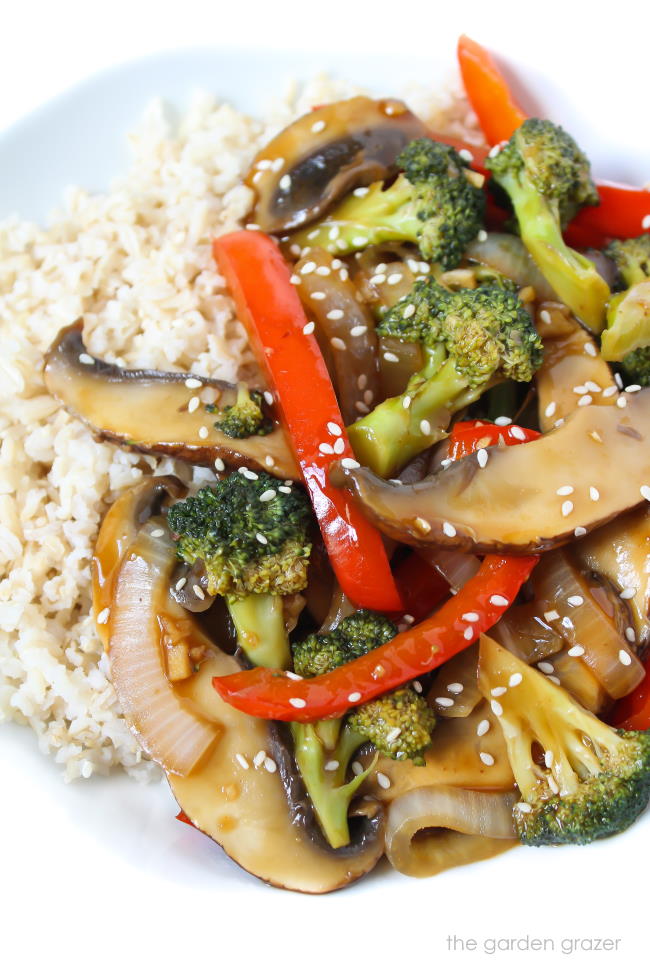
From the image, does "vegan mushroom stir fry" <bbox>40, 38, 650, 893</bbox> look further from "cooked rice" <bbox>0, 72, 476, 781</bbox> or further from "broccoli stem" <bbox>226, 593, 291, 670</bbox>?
"cooked rice" <bbox>0, 72, 476, 781</bbox>

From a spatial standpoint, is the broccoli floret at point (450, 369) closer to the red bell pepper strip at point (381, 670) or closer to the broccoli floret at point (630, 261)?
the red bell pepper strip at point (381, 670)

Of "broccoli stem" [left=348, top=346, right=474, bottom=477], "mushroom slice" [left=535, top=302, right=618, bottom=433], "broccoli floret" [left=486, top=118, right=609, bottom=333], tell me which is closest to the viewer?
"broccoli stem" [left=348, top=346, right=474, bottom=477]

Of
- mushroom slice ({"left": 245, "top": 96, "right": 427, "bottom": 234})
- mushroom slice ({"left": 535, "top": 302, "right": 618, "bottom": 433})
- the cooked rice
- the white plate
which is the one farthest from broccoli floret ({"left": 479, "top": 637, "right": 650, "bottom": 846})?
mushroom slice ({"left": 245, "top": 96, "right": 427, "bottom": 234})

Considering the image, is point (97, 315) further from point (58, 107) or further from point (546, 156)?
point (546, 156)

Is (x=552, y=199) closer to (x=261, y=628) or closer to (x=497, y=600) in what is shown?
(x=497, y=600)

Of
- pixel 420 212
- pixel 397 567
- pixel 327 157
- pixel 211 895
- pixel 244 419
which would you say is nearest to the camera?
pixel 211 895

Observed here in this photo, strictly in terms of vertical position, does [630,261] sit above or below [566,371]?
above

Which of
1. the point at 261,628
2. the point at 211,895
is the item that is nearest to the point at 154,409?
the point at 261,628
